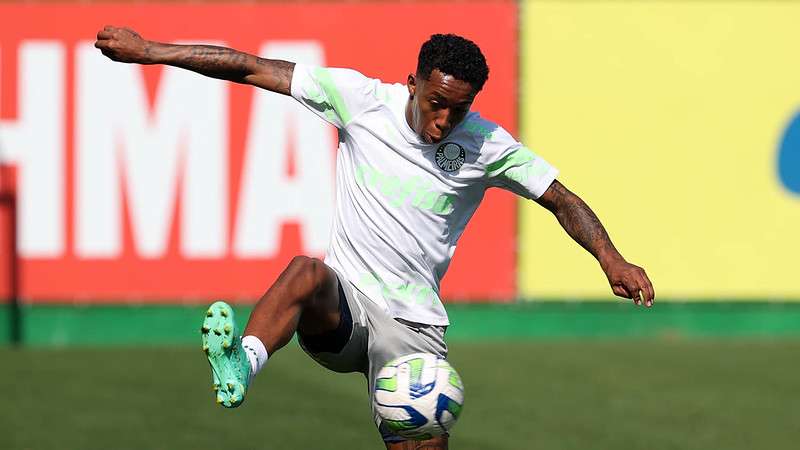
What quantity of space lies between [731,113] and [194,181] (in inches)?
220

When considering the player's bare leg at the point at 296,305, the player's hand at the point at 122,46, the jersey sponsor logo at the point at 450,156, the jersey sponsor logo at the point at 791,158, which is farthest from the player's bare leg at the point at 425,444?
the jersey sponsor logo at the point at 791,158

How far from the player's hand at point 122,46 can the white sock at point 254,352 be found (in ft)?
4.78

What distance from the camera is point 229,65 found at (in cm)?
782

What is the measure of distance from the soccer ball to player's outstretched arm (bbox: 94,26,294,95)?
4.98ft

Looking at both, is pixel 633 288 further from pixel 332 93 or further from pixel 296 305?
pixel 332 93

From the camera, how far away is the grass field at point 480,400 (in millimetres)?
11047

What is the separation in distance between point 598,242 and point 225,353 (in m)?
2.18

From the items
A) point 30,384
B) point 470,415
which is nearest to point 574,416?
point 470,415

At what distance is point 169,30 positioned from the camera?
16.0 meters

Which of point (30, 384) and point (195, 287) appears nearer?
point (30, 384)

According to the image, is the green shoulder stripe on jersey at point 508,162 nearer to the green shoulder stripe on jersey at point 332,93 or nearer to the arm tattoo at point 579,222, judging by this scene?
the arm tattoo at point 579,222

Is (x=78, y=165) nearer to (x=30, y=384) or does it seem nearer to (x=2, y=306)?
(x=2, y=306)

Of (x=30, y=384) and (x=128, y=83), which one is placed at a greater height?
(x=128, y=83)

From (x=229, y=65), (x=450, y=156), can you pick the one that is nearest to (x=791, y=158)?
(x=450, y=156)
